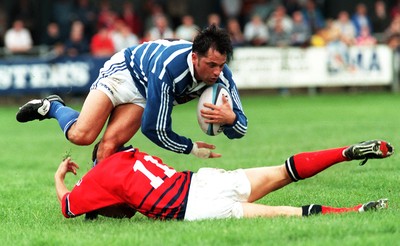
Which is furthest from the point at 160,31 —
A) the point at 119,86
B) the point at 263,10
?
the point at 119,86

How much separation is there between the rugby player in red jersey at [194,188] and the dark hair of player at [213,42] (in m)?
1.10

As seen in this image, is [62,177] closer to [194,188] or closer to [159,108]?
[159,108]

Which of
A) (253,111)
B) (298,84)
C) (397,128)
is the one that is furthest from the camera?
(298,84)

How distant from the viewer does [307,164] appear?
24.9ft

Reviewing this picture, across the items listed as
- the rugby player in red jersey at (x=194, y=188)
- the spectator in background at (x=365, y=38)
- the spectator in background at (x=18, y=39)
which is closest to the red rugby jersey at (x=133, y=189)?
the rugby player in red jersey at (x=194, y=188)

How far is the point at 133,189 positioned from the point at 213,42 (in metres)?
1.54

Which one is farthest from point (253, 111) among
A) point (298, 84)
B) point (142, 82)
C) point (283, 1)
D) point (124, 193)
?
point (124, 193)

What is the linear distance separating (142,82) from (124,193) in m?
1.97

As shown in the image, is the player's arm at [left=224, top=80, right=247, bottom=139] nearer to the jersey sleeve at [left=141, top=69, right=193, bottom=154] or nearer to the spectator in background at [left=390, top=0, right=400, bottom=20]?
the jersey sleeve at [left=141, top=69, right=193, bottom=154]

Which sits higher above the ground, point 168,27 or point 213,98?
point 213,98

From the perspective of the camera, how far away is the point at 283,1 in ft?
95.8

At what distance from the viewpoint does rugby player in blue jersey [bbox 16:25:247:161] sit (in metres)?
8.25

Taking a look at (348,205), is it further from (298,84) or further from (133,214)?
(298,84)

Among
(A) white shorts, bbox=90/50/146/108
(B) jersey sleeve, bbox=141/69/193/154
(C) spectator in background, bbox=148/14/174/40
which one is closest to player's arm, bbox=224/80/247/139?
(B) jersey sleeve, bbox=141/69/193/154
